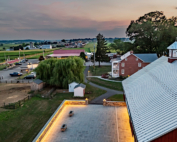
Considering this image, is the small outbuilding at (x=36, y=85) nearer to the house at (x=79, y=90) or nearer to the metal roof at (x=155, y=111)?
the house at (x=79, y=90)

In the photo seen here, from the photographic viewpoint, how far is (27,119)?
65.4ft

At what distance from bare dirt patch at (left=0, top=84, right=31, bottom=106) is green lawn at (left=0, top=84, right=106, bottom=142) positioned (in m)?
3.11

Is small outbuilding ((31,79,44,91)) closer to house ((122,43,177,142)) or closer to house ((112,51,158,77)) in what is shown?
house ((112,51,158,77))

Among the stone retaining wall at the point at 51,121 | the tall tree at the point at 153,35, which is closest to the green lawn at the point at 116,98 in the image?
the stone retaining wall at the point at 51,121

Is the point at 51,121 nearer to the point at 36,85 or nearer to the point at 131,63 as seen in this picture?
the point at 36,85

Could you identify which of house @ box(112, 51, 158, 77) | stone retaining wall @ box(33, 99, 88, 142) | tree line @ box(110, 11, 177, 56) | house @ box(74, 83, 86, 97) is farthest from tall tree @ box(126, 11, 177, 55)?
stone retaining wall @ box(33, 99, 88, 142)

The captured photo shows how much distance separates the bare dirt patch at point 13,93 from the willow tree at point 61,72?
450 centimetres

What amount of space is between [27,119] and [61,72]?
14384 millimetres

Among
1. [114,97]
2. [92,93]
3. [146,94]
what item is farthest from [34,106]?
[146,94]

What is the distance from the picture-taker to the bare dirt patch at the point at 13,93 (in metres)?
26.9

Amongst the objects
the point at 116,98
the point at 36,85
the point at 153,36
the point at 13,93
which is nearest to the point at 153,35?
the point at 153,36

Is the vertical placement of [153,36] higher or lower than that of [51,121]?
higher

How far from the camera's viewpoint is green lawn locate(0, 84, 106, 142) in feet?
54.0

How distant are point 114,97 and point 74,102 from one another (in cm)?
817
